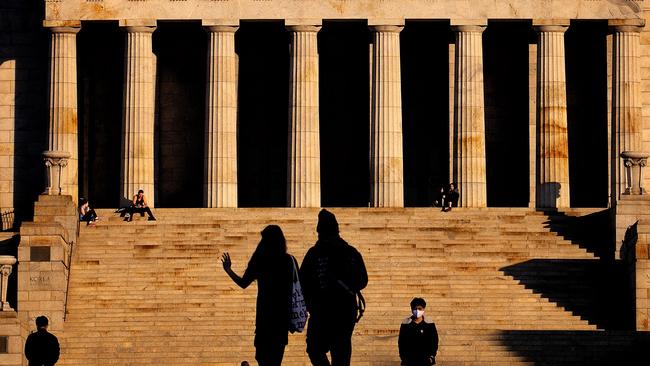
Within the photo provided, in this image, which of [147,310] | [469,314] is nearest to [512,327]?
[469,314]

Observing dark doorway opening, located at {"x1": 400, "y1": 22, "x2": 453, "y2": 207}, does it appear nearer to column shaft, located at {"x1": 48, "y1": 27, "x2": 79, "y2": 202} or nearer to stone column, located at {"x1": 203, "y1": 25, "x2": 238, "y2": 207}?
stone column, located at {"x1": 203, "y1": 25, "x2": 238, "y2": 207}

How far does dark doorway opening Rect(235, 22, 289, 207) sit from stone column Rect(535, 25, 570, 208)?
44.0 ft

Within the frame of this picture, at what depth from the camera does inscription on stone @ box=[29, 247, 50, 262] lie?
210ft

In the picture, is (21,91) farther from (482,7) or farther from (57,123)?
(482,7)

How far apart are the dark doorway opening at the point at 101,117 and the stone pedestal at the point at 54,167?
1351 cm

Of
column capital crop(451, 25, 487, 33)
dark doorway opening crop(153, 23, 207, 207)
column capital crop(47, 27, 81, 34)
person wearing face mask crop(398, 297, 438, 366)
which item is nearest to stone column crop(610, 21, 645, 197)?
column capital crop(451, 25, 487, 33)

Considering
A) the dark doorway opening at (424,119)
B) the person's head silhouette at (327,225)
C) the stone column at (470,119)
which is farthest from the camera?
the dark doorway opening at (424,119)

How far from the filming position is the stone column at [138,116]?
80.7 meters

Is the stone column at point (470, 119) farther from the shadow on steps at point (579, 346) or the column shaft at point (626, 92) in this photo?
the shadow on steps at point (579, 346)

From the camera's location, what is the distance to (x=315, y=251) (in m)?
37.2

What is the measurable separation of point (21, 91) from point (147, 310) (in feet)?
83.8

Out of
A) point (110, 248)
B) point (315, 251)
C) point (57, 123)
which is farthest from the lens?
point (57, 123)

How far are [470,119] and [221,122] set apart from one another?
10281 millimetres

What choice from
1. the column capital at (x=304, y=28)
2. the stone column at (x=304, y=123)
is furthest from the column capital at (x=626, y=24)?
the stone column at (x=304, y=123)
